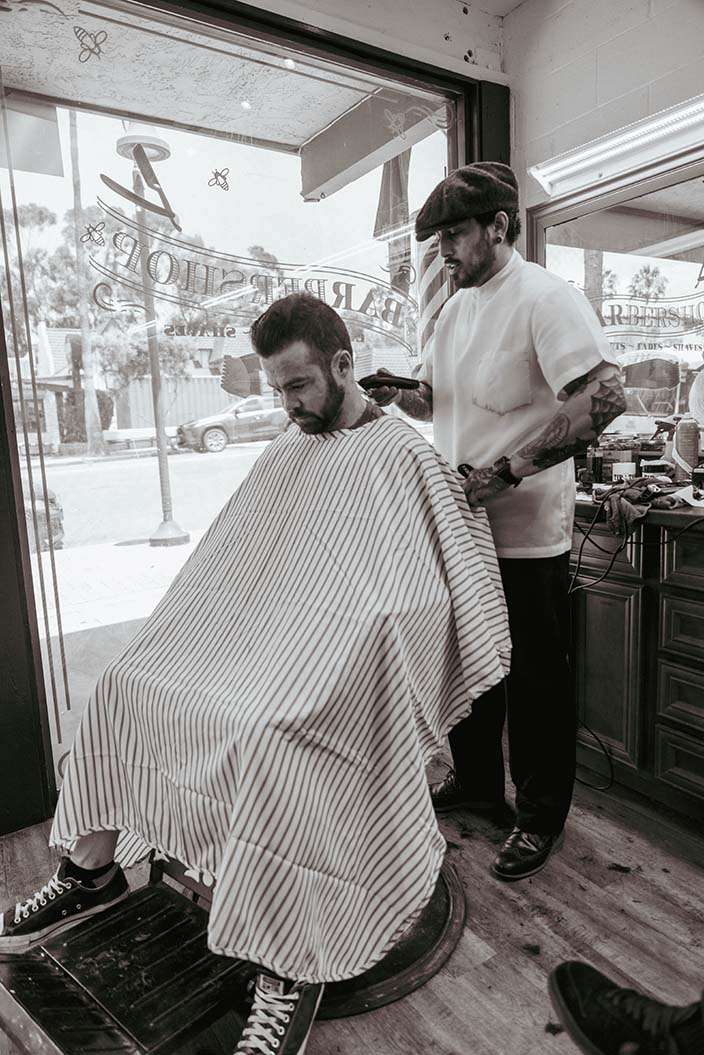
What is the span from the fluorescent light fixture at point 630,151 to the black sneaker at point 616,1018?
2.11 metres

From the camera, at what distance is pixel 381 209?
258cm

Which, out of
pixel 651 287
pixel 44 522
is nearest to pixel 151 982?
pixel 44 522

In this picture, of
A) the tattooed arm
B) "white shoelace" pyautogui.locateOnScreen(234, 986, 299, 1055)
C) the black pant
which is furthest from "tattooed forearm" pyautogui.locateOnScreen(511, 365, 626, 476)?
"white shoelace" pyautogui.locateOnScreen(234, 986, 299, 1055)

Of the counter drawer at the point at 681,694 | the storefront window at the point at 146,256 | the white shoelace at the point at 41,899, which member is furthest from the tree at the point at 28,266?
the counter drawer at the point at 681,694

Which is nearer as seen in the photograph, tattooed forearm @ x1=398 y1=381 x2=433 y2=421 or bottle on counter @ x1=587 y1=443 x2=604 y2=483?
tattooed forearm @ x1=398 y1=381 x2=433 y2=421

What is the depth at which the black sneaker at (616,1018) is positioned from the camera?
3.14ft

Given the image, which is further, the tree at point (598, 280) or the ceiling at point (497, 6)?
the ceiling at point (497, 6)

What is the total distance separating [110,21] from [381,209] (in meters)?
0.97

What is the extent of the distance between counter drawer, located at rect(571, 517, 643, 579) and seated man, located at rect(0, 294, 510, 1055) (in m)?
0.52

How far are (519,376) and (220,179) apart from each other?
1157 mm

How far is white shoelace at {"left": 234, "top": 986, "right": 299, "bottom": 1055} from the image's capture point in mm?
1185

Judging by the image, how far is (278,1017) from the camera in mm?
1218

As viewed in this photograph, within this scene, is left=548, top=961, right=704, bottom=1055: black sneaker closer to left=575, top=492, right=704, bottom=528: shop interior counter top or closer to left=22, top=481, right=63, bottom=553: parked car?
left=575, top=492, right=704, bottom=528: shop interior counter top

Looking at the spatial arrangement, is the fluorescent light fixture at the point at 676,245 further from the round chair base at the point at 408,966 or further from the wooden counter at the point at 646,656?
the round chair base at the point at 408,966
